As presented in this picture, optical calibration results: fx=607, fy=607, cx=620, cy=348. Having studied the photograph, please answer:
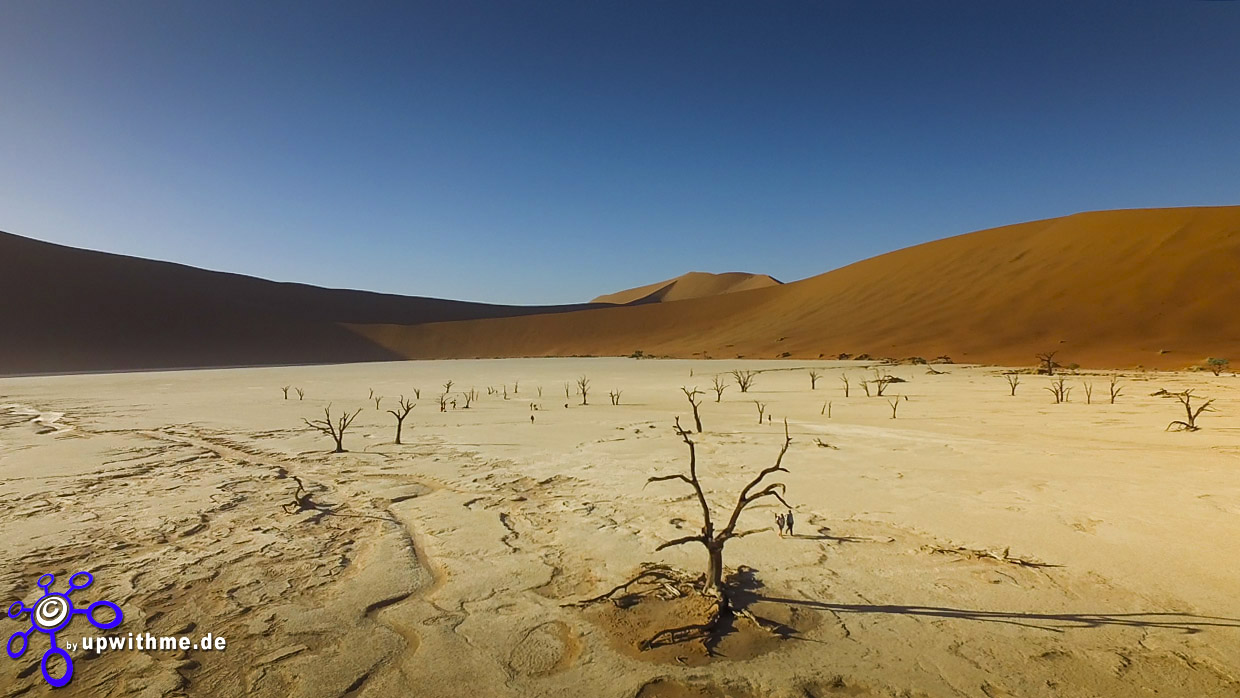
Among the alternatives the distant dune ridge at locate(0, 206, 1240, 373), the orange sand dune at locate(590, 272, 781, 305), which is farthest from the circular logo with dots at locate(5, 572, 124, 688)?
the orange sand dune at locate(590, 272, 781, 305)

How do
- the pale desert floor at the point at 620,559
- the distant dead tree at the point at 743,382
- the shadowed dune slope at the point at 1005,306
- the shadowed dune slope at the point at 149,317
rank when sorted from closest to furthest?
the pale desert floor at the point at 620,559, the distant dead tree at the point at 743,382, the shadowed dune slope at the point at 1005,306, the shadowed dune slope at the point at 149,317

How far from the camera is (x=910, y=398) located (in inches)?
440

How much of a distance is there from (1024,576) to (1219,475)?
312 centimetres

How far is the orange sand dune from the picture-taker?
350 ft

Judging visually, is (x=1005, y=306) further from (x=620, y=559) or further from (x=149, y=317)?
(x=149, y=317)

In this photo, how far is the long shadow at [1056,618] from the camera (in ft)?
8.29

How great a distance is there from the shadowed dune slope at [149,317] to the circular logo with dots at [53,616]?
39412 millimetres

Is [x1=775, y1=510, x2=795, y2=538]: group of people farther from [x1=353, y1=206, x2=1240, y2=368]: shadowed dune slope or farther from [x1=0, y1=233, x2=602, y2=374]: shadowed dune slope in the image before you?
[x1=0, y1=233, x2=602, y2=374]: shadowed dune slope

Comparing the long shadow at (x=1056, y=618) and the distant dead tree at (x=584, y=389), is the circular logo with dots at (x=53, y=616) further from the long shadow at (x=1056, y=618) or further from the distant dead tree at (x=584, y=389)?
the distant dead tree at (x=584, y=389)

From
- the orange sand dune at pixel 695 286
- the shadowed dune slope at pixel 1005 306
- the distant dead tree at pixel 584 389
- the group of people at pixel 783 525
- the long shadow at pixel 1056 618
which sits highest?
the orange sand dune at pixel 695 286

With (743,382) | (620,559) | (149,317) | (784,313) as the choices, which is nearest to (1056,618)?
(620,559)

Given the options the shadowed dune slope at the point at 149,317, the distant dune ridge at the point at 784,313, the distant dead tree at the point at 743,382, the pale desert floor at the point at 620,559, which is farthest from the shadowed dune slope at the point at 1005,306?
the pale desert floor at the point at 620,559

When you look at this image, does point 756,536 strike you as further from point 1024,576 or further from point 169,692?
point 169,692

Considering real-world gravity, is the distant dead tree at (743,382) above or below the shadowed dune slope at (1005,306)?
below
